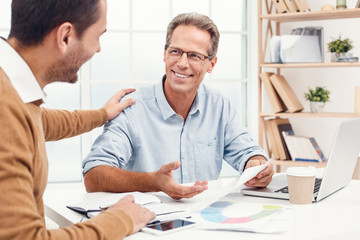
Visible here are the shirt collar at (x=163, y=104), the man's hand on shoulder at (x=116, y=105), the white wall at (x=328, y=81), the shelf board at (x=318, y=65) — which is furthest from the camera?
the white wall at (x=328, y=81)

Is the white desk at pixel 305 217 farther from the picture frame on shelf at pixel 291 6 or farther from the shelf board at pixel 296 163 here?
the picture frame on shelf at pixel 291 6

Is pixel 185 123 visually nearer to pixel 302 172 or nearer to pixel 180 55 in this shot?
pixel 180 55

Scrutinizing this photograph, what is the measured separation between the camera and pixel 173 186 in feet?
4.72

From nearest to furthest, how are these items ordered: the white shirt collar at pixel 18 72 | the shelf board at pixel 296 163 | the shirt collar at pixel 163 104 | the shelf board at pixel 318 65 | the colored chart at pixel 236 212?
the white shirt collar at pixel 18 72
the colored chart at pixel 236 212
the shirt collar at pixel 163 104
the shelf board at pixel 318 65
the shelf board at pixel 296 163

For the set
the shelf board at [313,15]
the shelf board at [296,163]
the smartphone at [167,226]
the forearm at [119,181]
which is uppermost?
the shelf board at [313,15]

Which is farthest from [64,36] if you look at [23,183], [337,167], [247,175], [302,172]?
[337,167]

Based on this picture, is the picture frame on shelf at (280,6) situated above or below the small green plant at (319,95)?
above

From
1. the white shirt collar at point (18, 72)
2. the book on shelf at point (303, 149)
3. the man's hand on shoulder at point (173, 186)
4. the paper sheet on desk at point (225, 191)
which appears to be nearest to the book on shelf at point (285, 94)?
the book on shelf at point (303, 149)

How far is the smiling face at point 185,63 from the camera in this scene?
2.03 metres

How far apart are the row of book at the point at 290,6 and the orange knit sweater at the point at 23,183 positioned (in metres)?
2.91

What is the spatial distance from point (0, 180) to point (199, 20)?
4.51 ft

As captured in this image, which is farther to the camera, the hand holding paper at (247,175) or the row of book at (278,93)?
the row of book at (278,93)

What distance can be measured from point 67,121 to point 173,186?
451 millimetres

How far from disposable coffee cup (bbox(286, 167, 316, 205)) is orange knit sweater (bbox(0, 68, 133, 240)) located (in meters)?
0.57
